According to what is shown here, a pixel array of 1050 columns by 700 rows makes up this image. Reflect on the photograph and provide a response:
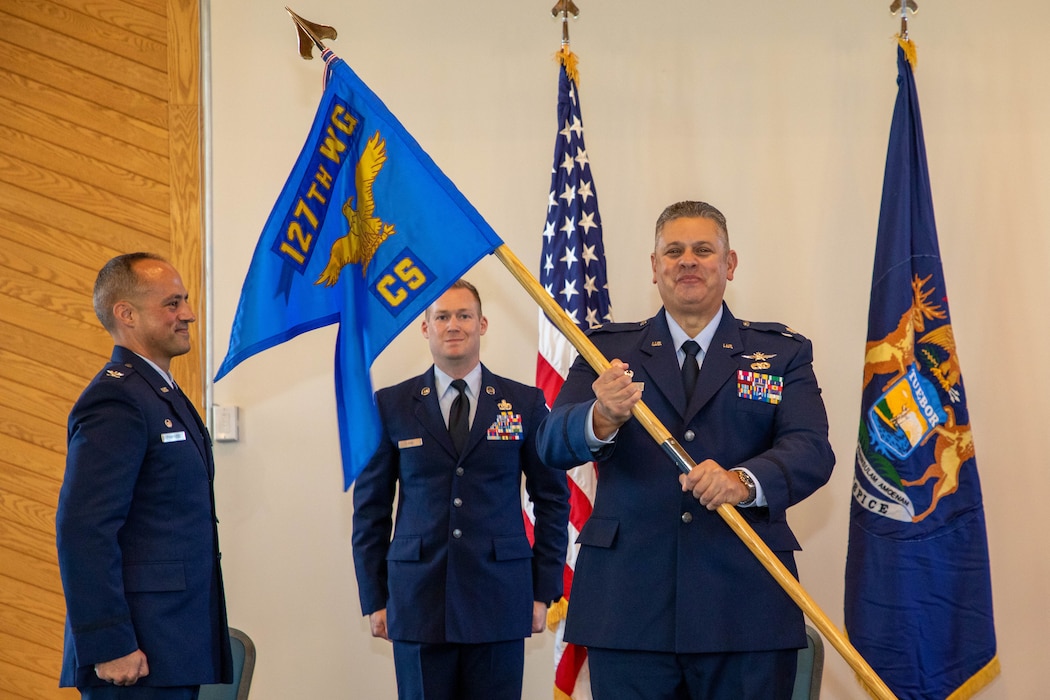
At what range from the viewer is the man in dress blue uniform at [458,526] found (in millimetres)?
3023

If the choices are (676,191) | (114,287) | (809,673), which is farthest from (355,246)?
(676,191)

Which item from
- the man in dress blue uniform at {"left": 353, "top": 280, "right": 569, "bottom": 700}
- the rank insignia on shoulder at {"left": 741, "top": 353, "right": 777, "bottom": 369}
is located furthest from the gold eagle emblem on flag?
the rank insignia on shoulder at {"left": 741, "top": 353, "right": 777, "bottom": 369}

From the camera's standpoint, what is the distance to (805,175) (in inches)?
164

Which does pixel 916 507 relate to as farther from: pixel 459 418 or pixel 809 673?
pixel 459 418

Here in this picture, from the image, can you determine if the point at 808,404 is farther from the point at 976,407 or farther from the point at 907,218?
the point at 976,407

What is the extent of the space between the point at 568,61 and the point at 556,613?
197 centimetres

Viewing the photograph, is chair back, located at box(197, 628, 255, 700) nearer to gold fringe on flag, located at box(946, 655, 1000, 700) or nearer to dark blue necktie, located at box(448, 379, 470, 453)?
dark blue necktie, located at box(448, 379, 470, 453)

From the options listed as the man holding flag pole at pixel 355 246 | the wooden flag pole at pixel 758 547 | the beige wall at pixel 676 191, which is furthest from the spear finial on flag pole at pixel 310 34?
the beige wall at pixel 676 191

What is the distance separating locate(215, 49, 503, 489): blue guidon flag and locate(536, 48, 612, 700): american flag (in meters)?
1.33

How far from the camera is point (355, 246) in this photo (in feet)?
8.27

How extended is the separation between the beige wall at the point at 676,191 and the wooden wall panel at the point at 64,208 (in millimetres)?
167

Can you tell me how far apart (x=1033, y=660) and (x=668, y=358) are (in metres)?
2.55

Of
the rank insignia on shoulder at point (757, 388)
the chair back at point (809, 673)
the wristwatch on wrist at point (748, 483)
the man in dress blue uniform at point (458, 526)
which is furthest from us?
the man in dress blue uniform at point (458, 526)

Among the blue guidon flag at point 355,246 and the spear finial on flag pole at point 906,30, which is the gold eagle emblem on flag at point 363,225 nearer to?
the blue guidon flag at point 355,246
